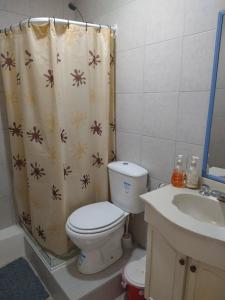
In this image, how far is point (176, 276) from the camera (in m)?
1.07

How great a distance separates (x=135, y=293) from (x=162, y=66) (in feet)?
5.06

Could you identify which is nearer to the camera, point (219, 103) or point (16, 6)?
point (219, 103)

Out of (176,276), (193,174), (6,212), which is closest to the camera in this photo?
(176,276)

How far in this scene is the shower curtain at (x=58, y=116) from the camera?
1.50 meters

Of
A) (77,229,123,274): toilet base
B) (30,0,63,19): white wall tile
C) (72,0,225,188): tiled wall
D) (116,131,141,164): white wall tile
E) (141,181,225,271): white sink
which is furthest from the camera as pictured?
(30,0,63,19): white wall tile

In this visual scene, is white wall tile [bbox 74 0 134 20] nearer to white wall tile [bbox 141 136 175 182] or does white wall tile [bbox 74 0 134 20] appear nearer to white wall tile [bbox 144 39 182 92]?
white wall tile [bbox 144 39 182 92]

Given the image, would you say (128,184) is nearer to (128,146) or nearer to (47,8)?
(128,146)

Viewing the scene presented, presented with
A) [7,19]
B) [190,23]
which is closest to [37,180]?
[7,19]

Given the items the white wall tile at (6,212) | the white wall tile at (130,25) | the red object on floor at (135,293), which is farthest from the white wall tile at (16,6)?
the red object on floor at (135,293)

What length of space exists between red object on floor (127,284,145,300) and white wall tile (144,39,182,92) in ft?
4.43

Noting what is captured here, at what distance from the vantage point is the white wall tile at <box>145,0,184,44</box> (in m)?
1.28

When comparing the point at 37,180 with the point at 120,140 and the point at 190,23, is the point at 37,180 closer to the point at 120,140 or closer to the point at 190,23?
the point at 120,140

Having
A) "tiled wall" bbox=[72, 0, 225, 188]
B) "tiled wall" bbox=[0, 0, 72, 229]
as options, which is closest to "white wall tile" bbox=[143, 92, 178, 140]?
Result: "tiled wall" bbox=[72, 0, 225, 188]

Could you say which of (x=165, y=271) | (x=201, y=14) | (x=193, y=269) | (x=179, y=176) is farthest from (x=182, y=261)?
(x=201, y=14)
